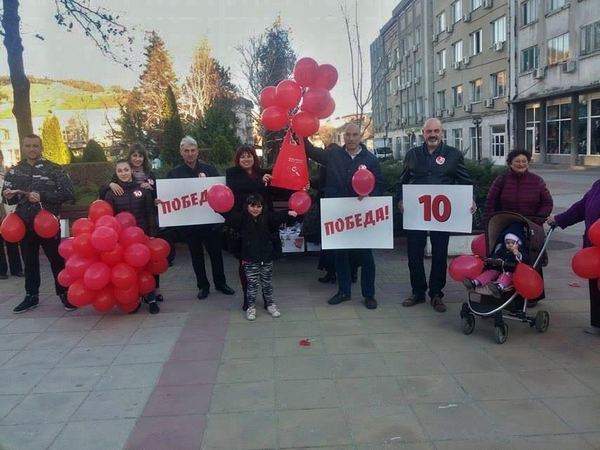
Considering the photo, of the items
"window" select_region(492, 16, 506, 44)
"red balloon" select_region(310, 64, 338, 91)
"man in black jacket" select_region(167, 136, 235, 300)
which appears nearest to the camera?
"red balloon" select_region(310, 64, 338, 91)

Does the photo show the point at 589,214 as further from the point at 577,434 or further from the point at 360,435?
the point at 360,435

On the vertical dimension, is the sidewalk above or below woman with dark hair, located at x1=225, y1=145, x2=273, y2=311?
below

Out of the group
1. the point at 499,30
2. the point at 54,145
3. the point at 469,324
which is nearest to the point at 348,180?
the point at 469,324

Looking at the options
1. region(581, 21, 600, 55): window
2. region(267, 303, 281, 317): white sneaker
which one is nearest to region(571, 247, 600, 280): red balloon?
region(267, 303, 281, 317): white sneaker

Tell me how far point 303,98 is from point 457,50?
147 feet

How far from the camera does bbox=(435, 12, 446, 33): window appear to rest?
160 feet

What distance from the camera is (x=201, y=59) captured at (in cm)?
3819

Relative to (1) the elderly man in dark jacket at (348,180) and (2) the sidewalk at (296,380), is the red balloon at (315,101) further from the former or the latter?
(2) the sidewalk at (296,380)

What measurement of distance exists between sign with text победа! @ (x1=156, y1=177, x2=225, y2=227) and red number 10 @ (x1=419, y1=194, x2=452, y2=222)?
2439 millimetres

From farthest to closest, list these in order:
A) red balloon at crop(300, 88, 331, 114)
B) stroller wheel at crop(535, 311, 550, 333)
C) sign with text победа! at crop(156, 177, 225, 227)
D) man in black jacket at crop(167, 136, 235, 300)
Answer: man in black jacket at crop(167, 136, 235, 300), sign with text победа! at crop(156, 177, 225, 227), red balloon at crop(300, 88, 331, 114), stroller wheel at crop(535, 311, 550, 333)

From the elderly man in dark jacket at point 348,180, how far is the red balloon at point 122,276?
2233mm

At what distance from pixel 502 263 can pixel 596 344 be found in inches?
41.9

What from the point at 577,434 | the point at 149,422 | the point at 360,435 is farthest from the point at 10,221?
the point at 577,434

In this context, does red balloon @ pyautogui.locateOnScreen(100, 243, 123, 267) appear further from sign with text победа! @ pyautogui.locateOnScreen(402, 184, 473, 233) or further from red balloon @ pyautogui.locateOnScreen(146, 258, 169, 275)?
sign with text победа! @ pyautogui.locateOnScreen(402, 184, 473, 233)
